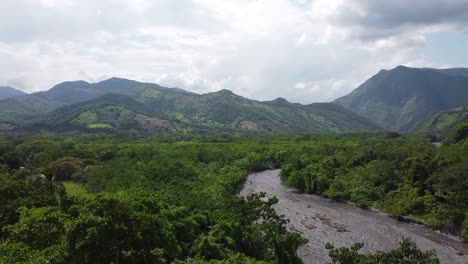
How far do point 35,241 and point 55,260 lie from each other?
5.73m

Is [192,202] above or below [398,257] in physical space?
below

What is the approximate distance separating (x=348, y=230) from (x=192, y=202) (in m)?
32.6

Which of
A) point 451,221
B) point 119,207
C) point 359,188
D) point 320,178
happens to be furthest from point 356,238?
point 119,207

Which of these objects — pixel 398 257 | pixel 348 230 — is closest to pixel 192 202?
pixel 348 230

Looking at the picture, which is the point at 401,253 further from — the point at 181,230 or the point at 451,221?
the point at 451,221

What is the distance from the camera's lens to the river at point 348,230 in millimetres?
62688

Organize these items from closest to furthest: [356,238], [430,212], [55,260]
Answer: [55,260] < [356,238] < [430,212]

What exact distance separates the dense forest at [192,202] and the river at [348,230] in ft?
11.6

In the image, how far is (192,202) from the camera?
2437 inches

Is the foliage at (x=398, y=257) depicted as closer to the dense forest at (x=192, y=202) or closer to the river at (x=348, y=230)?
the dense forest at (x=192, y=202)

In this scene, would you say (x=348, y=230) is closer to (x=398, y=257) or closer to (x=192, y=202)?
(x=192, y=202)

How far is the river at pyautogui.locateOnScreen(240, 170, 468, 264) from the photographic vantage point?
2468 inches

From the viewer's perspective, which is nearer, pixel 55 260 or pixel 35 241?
pixel 55 260

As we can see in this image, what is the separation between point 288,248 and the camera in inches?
2082
